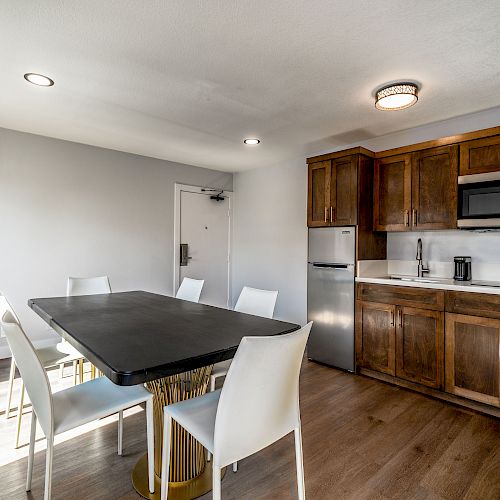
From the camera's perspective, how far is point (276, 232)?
182 inches

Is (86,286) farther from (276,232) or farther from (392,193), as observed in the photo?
(392,193)

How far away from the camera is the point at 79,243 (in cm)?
379

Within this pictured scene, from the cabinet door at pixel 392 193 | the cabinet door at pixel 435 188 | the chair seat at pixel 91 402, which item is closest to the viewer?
the chair seat at pixel 91 402

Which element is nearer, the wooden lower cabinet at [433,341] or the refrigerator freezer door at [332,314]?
the wooden lower cabinet at [433,341]

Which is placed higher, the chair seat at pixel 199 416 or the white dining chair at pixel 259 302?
the white dining chair at pixel 259 302

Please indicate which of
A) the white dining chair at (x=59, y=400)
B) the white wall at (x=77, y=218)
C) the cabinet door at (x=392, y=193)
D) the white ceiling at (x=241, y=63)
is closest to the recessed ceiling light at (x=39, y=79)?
the white ceiling at (x=241, y=63)

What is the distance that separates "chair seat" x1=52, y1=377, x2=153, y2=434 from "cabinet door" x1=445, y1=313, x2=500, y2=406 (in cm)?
227

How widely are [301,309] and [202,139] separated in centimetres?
238

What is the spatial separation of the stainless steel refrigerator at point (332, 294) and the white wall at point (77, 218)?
2.07 meters

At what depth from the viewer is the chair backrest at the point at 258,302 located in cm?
230

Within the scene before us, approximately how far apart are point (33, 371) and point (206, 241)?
12.0 ft

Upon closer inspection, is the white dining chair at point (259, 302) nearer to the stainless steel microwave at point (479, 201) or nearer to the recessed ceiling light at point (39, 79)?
the stainless steel microwave at point (479, 201)

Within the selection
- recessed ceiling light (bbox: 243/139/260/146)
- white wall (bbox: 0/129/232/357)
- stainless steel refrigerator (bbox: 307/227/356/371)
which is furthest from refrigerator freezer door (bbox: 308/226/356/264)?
white wall (bbox: 0/129/232/357)

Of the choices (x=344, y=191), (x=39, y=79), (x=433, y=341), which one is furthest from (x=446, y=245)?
(x=39, y=79)
